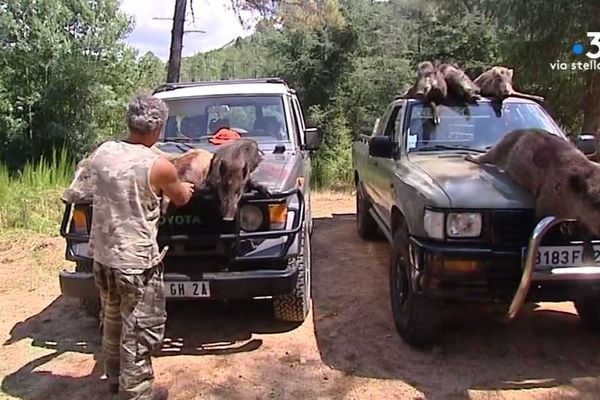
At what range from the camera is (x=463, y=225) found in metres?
3.61

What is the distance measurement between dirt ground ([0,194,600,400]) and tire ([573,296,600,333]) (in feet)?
0.27

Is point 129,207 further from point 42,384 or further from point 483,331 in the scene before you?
point 483,331

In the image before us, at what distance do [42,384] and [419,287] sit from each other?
2564 millimetres

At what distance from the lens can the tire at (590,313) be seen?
14.4 feet

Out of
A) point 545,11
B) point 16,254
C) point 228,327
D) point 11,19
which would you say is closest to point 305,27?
point 545,11

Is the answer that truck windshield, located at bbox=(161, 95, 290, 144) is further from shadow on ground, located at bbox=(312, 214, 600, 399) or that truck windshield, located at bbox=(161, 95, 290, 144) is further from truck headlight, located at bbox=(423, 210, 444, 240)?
truck headlight, located at bbox=(423, 210, 444, 240)

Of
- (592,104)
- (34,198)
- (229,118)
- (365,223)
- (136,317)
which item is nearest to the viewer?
(136,317)

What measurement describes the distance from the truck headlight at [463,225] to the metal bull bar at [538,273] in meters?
0.32

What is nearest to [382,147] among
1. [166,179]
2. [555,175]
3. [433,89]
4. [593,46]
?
[433,89]

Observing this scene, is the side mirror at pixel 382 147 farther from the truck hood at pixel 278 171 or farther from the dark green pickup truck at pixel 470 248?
the truck hood at pixel 278 171

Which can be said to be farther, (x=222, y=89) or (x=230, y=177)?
(x=222, y=89)

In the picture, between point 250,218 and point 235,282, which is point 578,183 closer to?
point 250,218

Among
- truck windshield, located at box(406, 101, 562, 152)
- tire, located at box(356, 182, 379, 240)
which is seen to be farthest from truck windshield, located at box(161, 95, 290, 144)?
tire, located at box(356, 182, 379, 240)

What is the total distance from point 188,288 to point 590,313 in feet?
9.97
